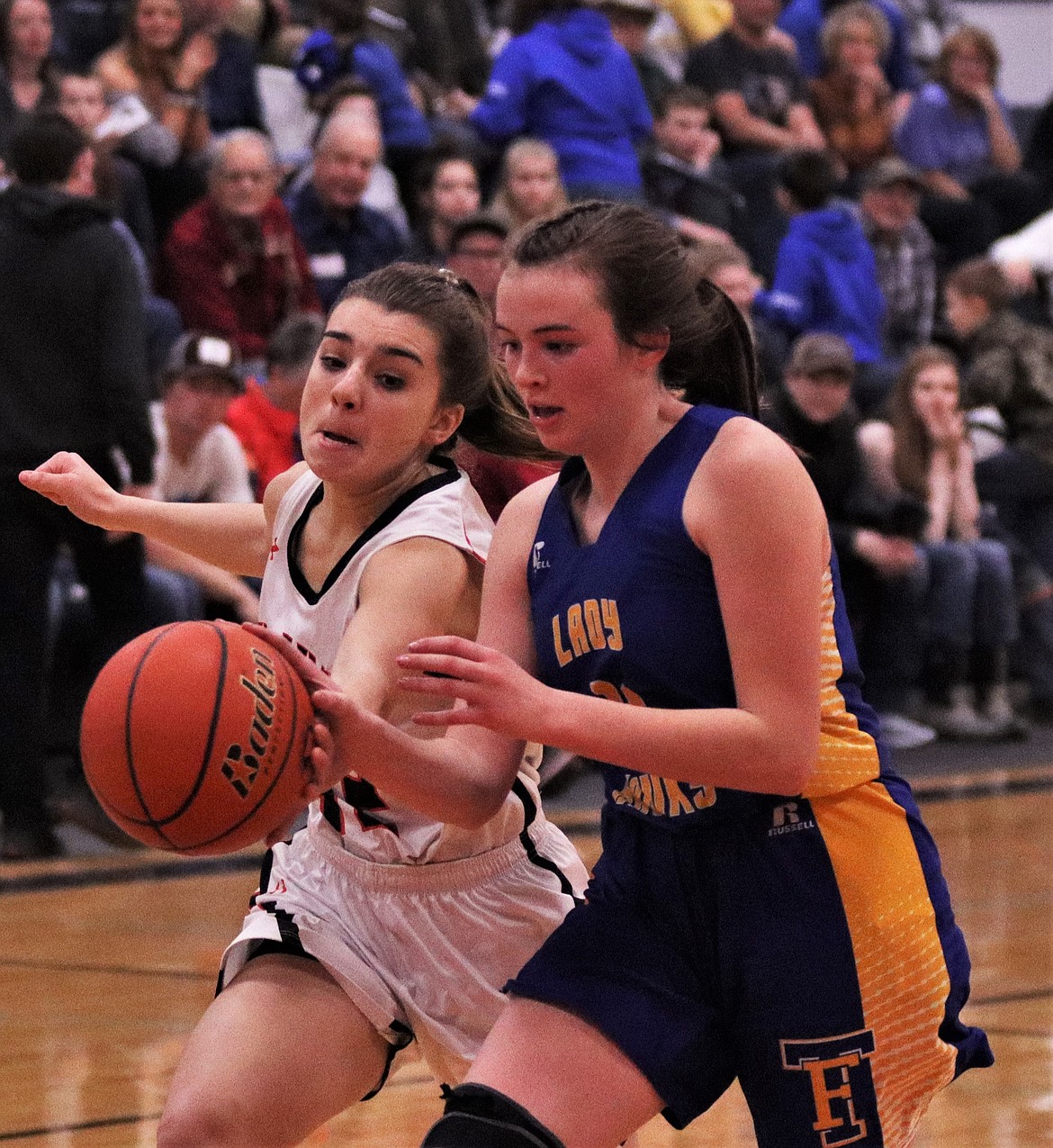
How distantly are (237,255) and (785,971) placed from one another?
5783 millimetres

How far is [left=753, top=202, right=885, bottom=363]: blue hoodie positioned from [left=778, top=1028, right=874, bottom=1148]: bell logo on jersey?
7.29m

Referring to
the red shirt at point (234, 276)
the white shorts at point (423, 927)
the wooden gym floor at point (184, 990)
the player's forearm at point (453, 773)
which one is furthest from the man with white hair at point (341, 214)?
the player's forearm at point (453, 773)

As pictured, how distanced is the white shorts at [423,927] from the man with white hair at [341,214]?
5.52 meters

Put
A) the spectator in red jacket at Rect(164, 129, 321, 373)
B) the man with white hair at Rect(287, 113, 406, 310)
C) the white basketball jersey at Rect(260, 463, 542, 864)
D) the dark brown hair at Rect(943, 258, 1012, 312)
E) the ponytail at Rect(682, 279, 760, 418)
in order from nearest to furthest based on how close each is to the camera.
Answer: the ponytail at Rect(682, 279, 760, 418) → the white basketball jersey at Rect(260, 463, 542, 864) → the spectator in red jacket at Rect(164, 129, 321, 373) → the man with white hair at Rect(287, 113, 406, 310) → the dark brown hair at Rect(943, 258, 1012, 312)

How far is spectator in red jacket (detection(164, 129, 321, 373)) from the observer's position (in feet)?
25.9

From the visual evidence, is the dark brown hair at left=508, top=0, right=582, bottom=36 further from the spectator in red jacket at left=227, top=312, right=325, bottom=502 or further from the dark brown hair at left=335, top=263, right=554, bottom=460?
the dark brown hair at left=335, top=263, right=554, bottom=460

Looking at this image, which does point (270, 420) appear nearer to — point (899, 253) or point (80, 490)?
point (80, 490)

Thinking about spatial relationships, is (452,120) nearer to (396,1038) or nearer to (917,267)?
(917,267)

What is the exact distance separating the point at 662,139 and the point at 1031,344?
205 cm

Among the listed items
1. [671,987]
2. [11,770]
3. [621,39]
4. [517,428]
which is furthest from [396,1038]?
[621,39]

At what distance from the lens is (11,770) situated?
20.7ft

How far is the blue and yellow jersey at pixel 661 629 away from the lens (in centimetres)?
254

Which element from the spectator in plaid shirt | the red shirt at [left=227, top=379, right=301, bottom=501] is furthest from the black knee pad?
the spectator in plaid shirt

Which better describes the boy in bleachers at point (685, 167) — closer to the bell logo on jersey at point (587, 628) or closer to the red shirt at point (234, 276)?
the red shirt at point (234, 276)
